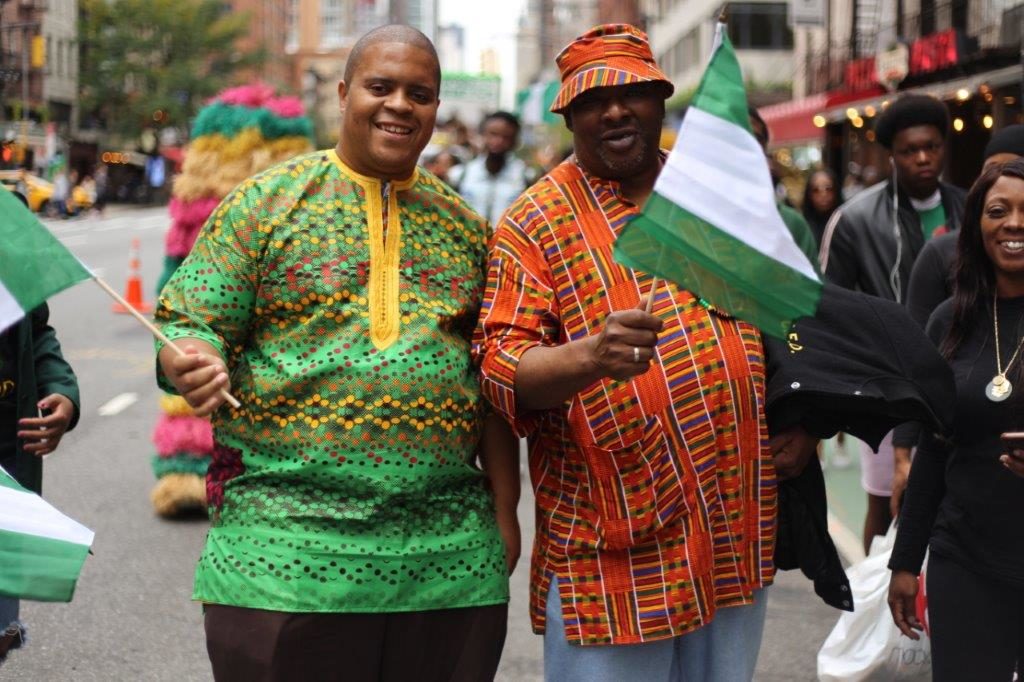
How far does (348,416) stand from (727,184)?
2.87 feet

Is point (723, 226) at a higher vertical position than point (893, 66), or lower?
lower

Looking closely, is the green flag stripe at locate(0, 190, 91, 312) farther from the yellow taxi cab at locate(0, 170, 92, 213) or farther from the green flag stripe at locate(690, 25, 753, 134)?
the yellow taxi cab at locate(0, 170, 92, 213)

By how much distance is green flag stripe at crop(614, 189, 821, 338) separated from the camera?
2555mm

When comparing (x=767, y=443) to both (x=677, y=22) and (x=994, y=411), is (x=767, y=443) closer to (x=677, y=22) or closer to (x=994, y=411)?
(x=994, y=411)

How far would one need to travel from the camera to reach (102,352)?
1450cm

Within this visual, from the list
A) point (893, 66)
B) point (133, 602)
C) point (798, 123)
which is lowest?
point (133, 602)

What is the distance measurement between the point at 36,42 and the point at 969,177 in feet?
42.1

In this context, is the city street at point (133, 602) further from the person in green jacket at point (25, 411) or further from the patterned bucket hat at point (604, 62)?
the patterned bucket hat at point (604, 62)

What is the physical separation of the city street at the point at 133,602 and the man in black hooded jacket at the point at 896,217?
0.68 meters

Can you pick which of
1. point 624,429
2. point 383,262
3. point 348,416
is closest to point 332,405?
point 348,416

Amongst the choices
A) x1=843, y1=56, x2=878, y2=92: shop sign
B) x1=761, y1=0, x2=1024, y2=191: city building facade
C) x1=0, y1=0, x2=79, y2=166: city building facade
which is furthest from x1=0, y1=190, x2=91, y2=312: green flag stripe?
x1=843, y1=56, x2=878, y2=92: shop sign

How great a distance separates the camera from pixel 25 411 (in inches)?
151

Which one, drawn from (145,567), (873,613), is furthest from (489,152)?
(873,613)

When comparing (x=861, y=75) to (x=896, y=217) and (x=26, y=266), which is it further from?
(x=26, y=266)
